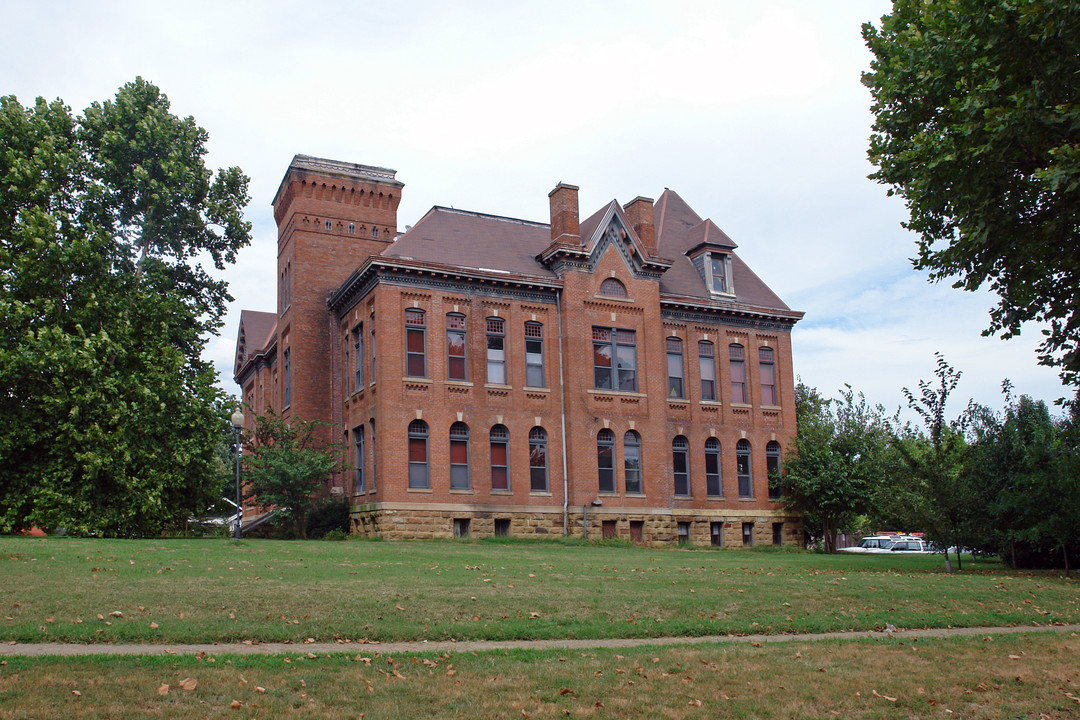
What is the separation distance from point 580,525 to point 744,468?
969 centimetres

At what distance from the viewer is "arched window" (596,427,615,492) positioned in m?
38.4

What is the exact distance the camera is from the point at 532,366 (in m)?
38.2

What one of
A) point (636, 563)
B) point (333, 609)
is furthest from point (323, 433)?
point (333, 609)

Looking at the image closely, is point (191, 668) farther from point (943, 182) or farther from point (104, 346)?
point (104, 346)

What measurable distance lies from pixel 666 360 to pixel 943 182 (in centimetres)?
2278

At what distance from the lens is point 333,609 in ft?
44.5

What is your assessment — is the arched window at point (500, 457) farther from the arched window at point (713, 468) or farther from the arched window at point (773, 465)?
the arched window at point (773, 465)

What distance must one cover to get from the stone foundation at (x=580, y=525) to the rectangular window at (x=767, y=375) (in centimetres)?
555

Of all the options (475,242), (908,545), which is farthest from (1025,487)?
(908,545)

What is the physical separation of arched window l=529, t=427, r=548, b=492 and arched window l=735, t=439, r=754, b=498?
32.4 feet

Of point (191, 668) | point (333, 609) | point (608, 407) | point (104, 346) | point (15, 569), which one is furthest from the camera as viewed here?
point (608, 407)

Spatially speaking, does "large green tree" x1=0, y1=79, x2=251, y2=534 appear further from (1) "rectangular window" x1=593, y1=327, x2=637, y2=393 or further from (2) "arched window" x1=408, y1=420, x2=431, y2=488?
(1) "rectangular window" x1=593, y1=327, x2=637, y2=393

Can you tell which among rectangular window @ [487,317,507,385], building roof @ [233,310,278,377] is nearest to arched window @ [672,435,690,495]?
rectangular window @ [487,317,507,385]

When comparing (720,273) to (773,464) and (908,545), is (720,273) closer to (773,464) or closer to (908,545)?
(773,464)
